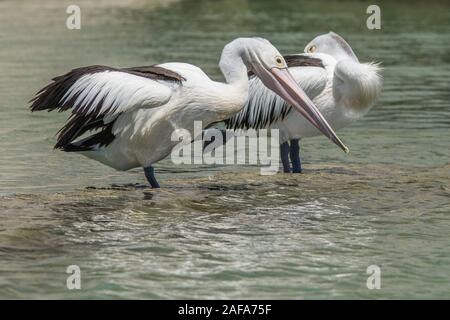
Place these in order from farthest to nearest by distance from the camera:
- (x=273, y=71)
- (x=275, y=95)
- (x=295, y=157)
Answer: (x=295, y=157) < (x=275, y=95) < (x=273, y=71)

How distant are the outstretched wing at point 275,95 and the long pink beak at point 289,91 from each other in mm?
771

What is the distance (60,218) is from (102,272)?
1.33m

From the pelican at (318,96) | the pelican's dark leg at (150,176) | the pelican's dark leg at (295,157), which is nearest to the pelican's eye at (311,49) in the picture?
the pelican at (318,96)

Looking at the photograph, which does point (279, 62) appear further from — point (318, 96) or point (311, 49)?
point (311, 49)

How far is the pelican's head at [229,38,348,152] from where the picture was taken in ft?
26.1

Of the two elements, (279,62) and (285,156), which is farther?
(285,156)

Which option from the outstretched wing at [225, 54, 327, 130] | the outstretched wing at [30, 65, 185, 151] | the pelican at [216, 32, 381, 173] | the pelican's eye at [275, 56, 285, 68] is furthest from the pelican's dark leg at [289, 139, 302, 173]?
the outstretched wing at [30, 65, 185, 151]

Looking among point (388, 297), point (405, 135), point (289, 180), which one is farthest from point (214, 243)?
point (405, 135)

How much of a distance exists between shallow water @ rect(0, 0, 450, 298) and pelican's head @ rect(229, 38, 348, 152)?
0.78 meters

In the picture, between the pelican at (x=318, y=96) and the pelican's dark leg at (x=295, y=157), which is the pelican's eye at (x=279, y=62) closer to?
the pelican at (x=318, y=96)

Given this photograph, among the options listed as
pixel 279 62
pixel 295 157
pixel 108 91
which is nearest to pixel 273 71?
pixel 279 62

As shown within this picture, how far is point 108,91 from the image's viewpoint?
7.61 m

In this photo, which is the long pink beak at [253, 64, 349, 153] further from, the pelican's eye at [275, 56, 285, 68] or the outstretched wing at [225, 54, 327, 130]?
the outstretched wing at [225, 54, 327, 130]

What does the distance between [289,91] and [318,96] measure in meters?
1.09
